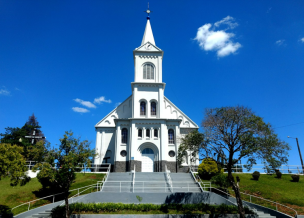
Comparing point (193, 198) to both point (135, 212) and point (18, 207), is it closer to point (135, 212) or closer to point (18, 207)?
point (135, 212)

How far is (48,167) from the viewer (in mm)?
16562

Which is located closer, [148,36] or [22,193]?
[22,193]

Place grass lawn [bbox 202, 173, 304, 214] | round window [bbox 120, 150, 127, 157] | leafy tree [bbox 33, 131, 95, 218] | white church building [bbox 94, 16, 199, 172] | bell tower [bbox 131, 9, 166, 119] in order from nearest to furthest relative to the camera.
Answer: leafy tree [bbox 33, 131, 95, 218] → grass lawn [bbox 202, 173, 304, 214] → white church building [bbox 94, 16, 199, 172] → round window [bbox 120, 150, 127, 157] → bell tower [bbox 131, 9, 166, 119]

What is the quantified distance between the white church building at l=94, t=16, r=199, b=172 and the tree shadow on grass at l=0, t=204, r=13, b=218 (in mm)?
14740

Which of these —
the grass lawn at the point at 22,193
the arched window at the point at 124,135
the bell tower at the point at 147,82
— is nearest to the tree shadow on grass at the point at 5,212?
the grass lawn at the point at 22,193

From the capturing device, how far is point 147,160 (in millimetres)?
33031

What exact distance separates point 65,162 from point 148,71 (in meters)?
22.7

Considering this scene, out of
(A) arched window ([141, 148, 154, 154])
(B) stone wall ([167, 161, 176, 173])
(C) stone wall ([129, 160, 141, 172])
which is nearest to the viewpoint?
(C) stone wall ([129, 160, 141, 172])

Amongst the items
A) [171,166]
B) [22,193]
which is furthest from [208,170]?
[22,193]

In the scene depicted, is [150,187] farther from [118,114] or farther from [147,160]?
[118,114]

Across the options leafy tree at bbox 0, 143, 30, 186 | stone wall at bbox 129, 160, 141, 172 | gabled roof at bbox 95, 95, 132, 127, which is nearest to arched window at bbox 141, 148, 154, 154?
stone wall at bbox 129, 160, 141, 172

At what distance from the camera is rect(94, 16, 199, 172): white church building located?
1280 inches

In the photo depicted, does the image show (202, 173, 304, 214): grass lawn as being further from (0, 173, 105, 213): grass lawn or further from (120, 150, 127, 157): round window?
(0, 173, 105, 213): grass lawn

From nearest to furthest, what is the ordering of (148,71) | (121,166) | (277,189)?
(277,189)
(121,166)
(148,71)
